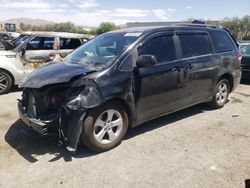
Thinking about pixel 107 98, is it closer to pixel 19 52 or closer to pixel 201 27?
pixel 201 27

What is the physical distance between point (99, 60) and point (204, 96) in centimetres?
250

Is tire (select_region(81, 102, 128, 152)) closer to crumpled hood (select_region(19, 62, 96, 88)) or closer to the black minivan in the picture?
the black minivan

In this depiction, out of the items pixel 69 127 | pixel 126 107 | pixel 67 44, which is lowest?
pixel 69 127

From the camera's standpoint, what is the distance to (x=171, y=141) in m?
4.80

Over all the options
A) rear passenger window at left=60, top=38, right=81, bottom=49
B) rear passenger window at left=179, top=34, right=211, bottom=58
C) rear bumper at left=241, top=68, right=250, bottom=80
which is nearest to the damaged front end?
rear passenger window at left=179, top=34, right=211, bottom=58

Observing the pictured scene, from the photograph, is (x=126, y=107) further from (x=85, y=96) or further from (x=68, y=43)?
(x=68, y=43)

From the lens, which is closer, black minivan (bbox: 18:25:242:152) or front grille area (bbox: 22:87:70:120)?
black minivan (bbox: 18:25:242:152)

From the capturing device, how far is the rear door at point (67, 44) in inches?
363

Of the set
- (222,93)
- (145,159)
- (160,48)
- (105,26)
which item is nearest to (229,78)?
(222,93)

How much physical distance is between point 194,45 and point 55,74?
9.37 feet

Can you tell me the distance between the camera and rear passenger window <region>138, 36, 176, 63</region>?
15.8 ft

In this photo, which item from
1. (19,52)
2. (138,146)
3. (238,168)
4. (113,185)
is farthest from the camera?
(19,52)

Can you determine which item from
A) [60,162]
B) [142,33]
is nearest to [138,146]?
[60,162]

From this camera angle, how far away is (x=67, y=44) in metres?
9.42
